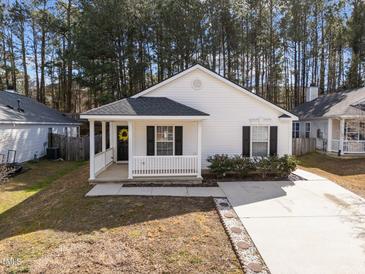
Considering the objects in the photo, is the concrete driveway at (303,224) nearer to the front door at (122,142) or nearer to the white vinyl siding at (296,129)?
the front door at (122,142)

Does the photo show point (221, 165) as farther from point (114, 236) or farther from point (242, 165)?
point (114, 236)

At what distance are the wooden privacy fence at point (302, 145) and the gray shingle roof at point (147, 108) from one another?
37.1 feet

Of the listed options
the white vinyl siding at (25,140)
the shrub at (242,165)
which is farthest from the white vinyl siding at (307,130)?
the white vinyl siding at (25,140)

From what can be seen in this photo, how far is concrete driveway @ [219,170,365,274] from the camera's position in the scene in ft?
15.7

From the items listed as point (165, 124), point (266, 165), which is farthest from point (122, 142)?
point (266, 165)

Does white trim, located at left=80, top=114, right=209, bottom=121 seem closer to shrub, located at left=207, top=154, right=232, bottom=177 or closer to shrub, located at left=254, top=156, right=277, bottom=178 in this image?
shrub, located at left=207, top=154, right=232, bottom=177

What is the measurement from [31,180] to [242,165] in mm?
9515

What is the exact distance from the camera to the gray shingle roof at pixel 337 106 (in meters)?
17.6

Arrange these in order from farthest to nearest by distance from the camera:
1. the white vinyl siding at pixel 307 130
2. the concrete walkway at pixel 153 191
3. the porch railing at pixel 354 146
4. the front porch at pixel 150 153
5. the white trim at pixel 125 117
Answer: the white vinyl siding at pixel 307 130
the porch railing at pixel 354 146
the front porch at pixel 150 153
the white trim at pixel 125 117
the concrete walkway at pixel 153 191

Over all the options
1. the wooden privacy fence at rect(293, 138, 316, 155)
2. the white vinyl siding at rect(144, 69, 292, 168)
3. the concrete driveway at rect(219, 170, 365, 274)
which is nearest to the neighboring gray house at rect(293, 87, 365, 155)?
the wooden privacy fence at rect(293, 138, 316, 155)

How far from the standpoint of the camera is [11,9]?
90.1ft

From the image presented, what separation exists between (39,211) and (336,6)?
3246 centimetres

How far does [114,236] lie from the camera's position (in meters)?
5.88

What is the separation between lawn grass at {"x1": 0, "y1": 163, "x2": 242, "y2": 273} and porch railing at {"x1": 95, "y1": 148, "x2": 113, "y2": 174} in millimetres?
2405
